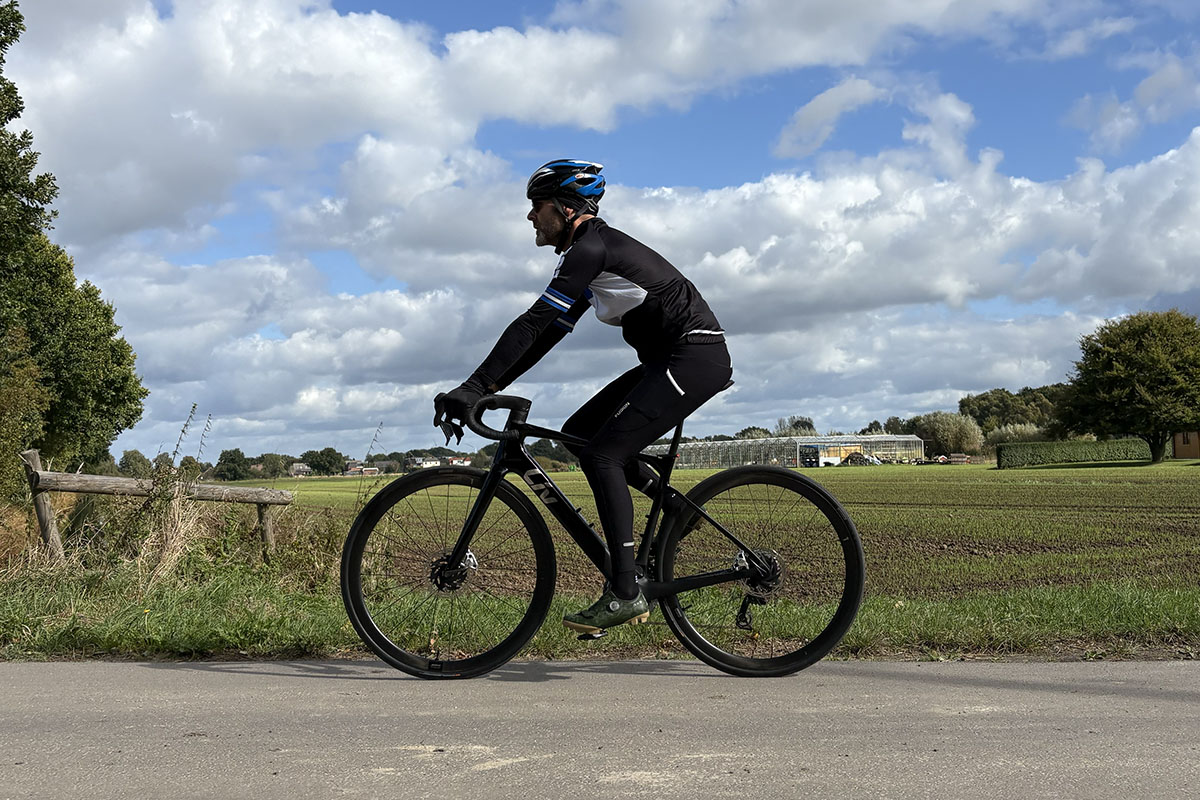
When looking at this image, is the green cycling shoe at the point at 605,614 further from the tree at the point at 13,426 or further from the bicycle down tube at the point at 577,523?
the tree at the point at 13,426

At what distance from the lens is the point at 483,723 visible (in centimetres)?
398

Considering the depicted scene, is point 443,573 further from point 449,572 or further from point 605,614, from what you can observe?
point 605,614

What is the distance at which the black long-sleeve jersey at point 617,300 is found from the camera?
461 cm

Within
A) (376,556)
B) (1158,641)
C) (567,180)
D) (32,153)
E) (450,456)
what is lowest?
(1158,641)

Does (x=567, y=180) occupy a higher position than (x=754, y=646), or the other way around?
(x=567, y=180)

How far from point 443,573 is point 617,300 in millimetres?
1614

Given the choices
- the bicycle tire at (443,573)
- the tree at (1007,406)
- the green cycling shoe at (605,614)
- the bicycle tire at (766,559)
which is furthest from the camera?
the tree at (1007,406)

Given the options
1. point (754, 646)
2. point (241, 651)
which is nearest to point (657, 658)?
point (754, 646)

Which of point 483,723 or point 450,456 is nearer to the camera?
point 483,723

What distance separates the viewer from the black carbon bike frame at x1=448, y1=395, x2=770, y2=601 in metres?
4.91

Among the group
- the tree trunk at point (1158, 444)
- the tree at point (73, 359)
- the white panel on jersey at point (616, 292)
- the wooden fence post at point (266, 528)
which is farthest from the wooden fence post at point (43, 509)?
the tree trunk at point (1158, 444)

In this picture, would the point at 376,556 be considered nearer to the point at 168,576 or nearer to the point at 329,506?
the point at 168,576

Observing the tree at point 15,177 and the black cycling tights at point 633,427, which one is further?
the tree at point 15,177

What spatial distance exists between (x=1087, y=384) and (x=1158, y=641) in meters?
78.7
